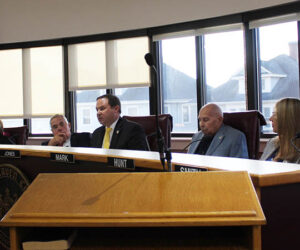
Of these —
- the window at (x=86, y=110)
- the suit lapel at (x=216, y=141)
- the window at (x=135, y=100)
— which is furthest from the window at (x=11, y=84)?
the suit lapel at (x=216, y=141)

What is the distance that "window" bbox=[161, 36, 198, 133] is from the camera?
4.82 metres

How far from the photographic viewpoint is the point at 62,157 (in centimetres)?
187

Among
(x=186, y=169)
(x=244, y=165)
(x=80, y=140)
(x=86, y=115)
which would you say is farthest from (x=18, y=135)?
(x=244, y=165)

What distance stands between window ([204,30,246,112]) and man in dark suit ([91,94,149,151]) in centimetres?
175

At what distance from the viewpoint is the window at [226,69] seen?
445cm

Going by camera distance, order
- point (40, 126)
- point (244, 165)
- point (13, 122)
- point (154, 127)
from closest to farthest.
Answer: point (244, 165) → point (154, 127) → point (40, 126) → point (13, 122)

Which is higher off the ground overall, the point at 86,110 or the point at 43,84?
the point at 43,84

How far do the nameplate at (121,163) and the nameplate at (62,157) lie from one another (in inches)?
10.7

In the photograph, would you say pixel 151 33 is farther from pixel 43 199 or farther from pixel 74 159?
pixel 43 199

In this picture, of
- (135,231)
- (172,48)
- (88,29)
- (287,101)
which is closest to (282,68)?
(172,48)

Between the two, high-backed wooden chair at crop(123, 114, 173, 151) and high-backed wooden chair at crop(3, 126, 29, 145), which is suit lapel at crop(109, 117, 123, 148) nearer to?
high-backed wooden chair at crop(123, 114, 173, 151)

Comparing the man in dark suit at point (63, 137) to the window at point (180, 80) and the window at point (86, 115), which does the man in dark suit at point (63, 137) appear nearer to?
the window at point (180, 80)

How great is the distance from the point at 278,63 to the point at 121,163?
3.13 meters

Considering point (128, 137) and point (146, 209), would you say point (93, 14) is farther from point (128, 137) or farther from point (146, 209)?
point (146, 209)
